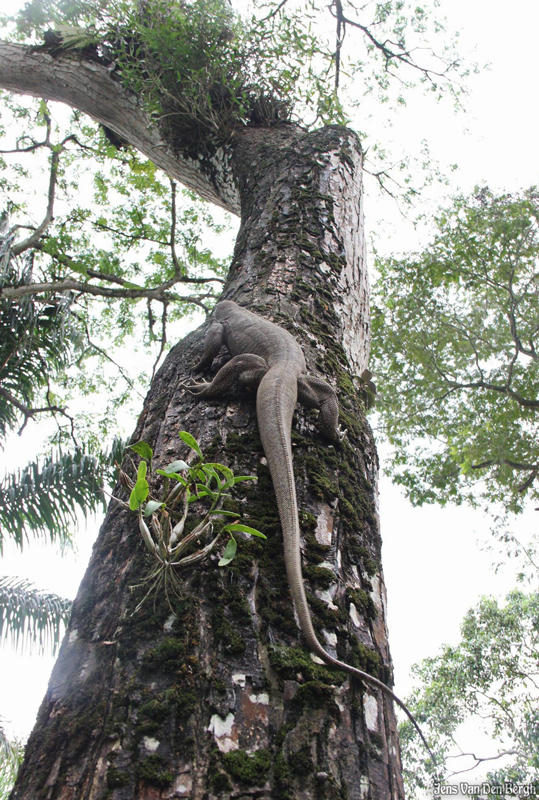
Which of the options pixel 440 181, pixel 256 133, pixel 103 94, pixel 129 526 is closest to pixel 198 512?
pixel 129 526

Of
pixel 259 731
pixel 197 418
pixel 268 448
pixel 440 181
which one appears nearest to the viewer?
pixel 259 731

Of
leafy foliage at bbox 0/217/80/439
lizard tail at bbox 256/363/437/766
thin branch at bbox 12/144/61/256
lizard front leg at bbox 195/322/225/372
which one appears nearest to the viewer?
lizard tail at bbox 256/363/437/766

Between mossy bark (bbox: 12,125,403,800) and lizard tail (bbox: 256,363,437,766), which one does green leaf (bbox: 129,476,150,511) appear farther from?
lizard tail (bbox: 256,363,437,766)

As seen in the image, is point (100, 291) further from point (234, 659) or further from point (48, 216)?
point (234, 659)

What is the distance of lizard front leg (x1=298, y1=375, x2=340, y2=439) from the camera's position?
7.21 ft

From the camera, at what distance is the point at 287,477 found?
1.77 metres

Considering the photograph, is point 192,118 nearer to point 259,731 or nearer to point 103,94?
point 103,94

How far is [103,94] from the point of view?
5.55 metres

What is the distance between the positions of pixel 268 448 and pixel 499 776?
39.2 ft

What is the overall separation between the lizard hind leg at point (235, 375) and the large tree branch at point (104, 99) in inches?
121

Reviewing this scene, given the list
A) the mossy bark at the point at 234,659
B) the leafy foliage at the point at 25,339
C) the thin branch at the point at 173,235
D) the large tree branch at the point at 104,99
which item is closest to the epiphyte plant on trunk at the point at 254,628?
the mossy bark at the point at 234,659

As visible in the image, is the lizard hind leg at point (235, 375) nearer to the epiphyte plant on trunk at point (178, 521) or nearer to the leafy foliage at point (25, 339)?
the epiphyte plant on trunk at point (178, 521)

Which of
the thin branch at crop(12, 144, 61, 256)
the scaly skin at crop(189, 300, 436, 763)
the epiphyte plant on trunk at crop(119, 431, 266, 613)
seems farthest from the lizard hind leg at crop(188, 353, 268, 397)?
the thin branch at crop(12, 144, 61, 256)

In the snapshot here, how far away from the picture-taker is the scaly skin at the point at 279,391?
4.87 ft
